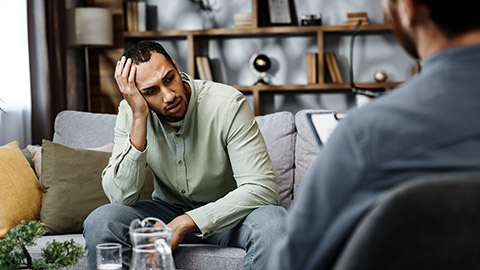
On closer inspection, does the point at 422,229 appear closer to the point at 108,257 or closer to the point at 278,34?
the point at 108,257

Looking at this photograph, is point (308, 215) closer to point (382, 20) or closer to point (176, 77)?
point (176, 77)

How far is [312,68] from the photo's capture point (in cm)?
451

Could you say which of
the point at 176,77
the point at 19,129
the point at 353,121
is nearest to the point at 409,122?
the point at 353,121

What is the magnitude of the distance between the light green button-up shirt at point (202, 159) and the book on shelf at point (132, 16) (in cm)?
259

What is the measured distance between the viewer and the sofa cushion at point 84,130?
8.67 feet

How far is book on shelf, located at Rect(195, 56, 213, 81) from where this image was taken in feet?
15.0

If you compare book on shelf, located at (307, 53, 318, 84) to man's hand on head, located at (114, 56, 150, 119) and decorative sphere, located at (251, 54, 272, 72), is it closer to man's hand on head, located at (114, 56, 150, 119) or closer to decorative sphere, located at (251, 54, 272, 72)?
decorative sphere, located at (251, 54, 272, 72)

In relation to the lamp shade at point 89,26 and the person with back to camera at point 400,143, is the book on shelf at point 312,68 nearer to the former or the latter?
the lamp shade at point 89,26

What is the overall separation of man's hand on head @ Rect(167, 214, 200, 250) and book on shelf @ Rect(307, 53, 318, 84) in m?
2.87

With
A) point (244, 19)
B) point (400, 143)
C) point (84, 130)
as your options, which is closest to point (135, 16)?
point (244, 19)

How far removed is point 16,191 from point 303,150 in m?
1.14

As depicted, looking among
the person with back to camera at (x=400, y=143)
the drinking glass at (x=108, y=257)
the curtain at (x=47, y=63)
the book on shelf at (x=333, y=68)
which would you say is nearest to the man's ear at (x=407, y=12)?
the person with back to camera at (x=400, y=143)

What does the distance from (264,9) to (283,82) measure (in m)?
0.59

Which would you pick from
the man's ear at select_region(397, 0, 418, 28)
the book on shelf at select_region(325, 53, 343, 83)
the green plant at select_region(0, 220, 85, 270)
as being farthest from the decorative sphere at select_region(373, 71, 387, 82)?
the man's ear at select_region(397, 0, 418, 28)
